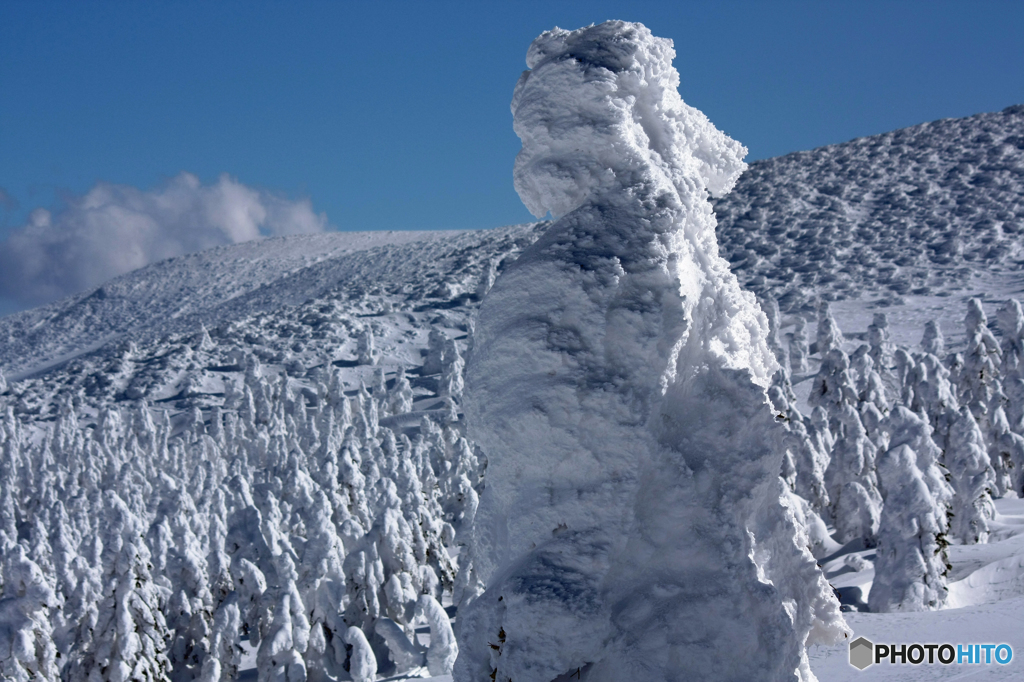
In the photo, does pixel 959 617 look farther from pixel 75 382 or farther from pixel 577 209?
pixel 75 382

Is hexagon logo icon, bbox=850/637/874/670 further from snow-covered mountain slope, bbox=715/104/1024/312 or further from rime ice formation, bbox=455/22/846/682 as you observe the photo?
snow-covered mountain slope, bbox=715/104/1024/312

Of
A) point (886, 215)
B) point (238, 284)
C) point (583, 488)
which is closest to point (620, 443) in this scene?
point (583, 488)

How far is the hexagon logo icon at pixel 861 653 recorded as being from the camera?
8383 mm

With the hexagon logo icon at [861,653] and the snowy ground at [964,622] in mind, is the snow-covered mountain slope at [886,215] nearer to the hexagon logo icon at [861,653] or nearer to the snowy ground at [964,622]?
the snowy ground at [964,622]

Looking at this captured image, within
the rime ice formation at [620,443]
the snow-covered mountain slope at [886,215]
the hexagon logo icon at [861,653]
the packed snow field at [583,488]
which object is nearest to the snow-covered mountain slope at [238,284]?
the snow-covered mountain slope at [886,215]

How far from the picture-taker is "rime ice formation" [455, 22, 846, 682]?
527cm

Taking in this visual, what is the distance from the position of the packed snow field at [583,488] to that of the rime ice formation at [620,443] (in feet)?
0.07

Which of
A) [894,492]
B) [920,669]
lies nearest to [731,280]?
[920,669]

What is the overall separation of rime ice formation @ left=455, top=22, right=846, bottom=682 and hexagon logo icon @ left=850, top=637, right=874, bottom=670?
287 cm

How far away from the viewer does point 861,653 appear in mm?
8523

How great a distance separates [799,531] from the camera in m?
6.26

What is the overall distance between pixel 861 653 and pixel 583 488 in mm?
5060

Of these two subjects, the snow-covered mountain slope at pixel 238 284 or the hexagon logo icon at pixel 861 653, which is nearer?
the hexagon logo icon at pixel 861 653

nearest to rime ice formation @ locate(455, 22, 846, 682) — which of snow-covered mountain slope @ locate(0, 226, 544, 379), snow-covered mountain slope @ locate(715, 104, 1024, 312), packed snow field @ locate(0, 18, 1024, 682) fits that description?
packed snow field @ locate(0, 18, 1024, 682)
